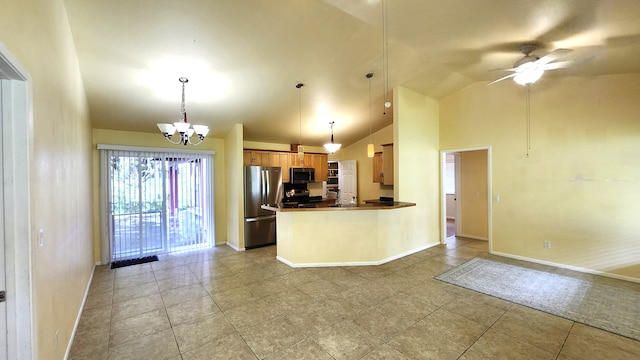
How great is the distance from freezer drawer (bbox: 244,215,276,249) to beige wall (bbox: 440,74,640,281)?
447 cm

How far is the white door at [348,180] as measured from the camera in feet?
24.7

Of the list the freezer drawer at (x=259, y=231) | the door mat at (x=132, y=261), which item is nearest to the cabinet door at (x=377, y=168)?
the freezer drawer at (x=259, y=231)

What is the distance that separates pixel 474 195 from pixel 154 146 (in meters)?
7.15

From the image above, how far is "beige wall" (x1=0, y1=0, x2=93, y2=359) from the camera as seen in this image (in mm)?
1430

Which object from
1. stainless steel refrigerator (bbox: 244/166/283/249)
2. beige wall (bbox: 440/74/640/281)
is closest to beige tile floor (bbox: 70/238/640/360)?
stainless steel refrigerator (bbox: 244/166/283/249)

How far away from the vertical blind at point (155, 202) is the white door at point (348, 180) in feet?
12.5

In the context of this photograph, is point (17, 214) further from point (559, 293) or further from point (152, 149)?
point (559, 293)

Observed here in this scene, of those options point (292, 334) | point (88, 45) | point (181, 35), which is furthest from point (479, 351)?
point (88, 45)

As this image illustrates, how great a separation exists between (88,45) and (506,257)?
677 centimetres

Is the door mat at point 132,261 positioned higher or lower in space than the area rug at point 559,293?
higher

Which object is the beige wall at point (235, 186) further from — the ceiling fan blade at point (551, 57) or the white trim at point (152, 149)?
the ceiling fan blade at point (551, 57)

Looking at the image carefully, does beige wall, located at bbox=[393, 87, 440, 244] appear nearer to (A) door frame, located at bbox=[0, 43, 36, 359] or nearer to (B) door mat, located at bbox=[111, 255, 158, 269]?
(A) door frame, located at bbox=[0, 43, 36, 359]

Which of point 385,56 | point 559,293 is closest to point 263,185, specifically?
point 385,56

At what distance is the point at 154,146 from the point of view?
5074 millimetres
